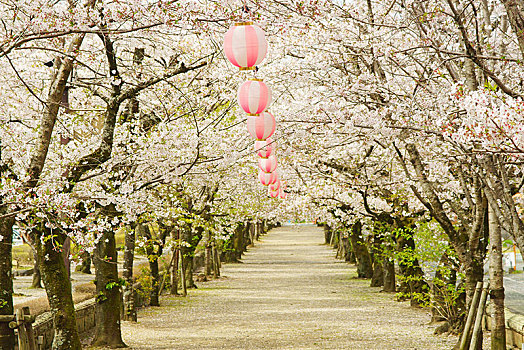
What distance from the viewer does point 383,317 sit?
1430 centimetres

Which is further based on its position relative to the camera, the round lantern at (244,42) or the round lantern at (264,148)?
the round lantern at (264,148)

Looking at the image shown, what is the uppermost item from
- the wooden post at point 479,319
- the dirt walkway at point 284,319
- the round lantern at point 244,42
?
the round lantern at point 244,42

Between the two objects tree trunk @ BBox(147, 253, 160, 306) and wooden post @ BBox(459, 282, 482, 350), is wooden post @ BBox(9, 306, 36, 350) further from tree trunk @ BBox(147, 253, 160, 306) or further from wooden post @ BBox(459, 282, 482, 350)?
tree trunk @ BBox(147, 253, 160, 306)

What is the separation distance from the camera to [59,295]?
7.68m

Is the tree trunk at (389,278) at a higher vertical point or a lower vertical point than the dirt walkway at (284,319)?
higher

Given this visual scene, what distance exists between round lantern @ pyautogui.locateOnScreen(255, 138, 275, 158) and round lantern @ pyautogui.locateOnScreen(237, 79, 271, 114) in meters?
2.63

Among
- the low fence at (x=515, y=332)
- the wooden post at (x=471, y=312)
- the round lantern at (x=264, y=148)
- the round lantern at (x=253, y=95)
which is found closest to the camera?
the round lantern at (x=253, y=95)

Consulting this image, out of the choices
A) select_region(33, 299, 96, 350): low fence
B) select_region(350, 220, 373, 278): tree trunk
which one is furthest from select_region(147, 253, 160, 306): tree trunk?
select_region(350, 220, 373, 278): tree trunk

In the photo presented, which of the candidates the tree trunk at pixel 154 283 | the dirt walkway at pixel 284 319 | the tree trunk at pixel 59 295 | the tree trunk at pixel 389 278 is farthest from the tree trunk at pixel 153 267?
the tree trunk at pixel 389 278

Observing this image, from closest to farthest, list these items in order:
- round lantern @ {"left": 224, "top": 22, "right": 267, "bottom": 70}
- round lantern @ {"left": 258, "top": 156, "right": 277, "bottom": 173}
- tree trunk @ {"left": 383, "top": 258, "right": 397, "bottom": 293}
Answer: round lantern @ {"left": 224, "top": 22, "right": 267, "bottom": 70}, round lantern @ {"left": 258, "top": 156, "right": 277, "bottom": 173}, tree trunk @ {"left": 383, "top": 258, "right": 397, "bottom": 293}

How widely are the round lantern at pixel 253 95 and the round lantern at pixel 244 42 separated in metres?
0.61

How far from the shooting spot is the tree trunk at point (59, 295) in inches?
295

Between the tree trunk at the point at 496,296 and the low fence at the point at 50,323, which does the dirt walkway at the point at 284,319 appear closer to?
the low fence at the point at 50,323

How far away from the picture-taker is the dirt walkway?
1131 cm
